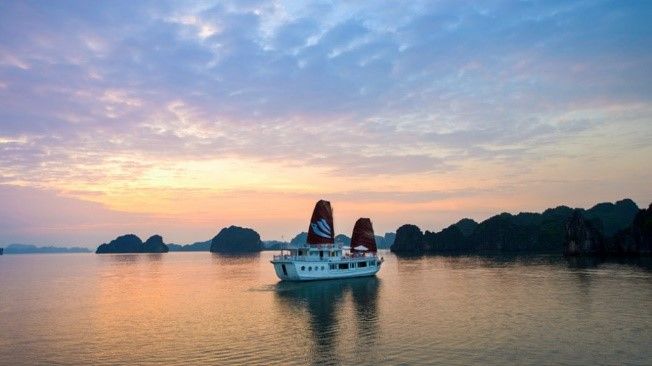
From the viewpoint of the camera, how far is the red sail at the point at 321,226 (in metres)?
75.8

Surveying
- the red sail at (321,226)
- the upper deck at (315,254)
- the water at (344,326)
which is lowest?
the water at (344,326)

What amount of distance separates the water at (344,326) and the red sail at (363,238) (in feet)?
66.9

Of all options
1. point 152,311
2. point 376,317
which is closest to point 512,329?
point 376,317

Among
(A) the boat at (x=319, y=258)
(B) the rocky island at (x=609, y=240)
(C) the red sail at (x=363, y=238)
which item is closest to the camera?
(A) the boat at (x=319, y=258)

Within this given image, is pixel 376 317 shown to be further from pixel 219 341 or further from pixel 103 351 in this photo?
pixel 103 351

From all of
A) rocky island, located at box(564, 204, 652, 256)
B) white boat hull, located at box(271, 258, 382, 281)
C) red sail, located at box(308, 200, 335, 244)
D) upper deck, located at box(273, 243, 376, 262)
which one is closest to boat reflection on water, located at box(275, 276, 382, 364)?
white boat hull, located at box(271, 258, 382, 281)

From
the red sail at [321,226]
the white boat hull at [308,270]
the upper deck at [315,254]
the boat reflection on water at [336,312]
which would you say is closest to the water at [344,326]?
the boat reflection on water at [336,312]

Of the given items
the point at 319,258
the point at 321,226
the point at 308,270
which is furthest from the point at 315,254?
the point at 321,226

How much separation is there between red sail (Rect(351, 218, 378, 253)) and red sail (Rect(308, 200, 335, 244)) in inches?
442

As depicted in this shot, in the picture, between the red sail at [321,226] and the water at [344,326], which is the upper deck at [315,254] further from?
the water at [344,326]

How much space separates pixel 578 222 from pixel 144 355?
537 feet

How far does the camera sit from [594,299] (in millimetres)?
50625

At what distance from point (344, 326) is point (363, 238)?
1962 inches

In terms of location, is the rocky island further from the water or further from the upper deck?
the upper deck
